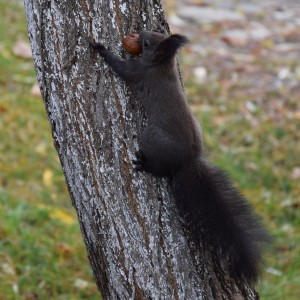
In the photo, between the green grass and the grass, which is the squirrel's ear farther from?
the green grass

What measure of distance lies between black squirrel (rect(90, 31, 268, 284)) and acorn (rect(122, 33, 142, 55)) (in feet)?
0.06

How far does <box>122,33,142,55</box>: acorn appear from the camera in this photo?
6.92 feet

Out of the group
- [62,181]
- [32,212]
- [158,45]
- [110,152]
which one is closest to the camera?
[110,152]

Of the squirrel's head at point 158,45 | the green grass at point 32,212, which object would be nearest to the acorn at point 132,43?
the squirrel's head at point 158,45

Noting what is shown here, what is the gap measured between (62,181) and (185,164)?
2.13m

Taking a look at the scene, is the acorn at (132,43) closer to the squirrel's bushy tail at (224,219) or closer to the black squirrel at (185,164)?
the black squirrel at (185,164)

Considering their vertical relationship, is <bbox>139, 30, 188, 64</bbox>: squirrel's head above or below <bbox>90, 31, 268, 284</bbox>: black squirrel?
above

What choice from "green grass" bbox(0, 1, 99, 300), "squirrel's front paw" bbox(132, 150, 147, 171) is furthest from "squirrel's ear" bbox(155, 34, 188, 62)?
"green grass" bbox(0, 1, 99, 300)

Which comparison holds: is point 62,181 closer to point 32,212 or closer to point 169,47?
point 32,212

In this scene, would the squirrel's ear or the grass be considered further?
the grass

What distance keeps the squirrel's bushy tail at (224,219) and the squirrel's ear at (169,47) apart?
421mm

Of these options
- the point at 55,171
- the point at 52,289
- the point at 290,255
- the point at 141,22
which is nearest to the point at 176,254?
the point at 141,22

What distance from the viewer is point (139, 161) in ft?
6.95

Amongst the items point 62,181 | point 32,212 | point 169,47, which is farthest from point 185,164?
point 62,181
